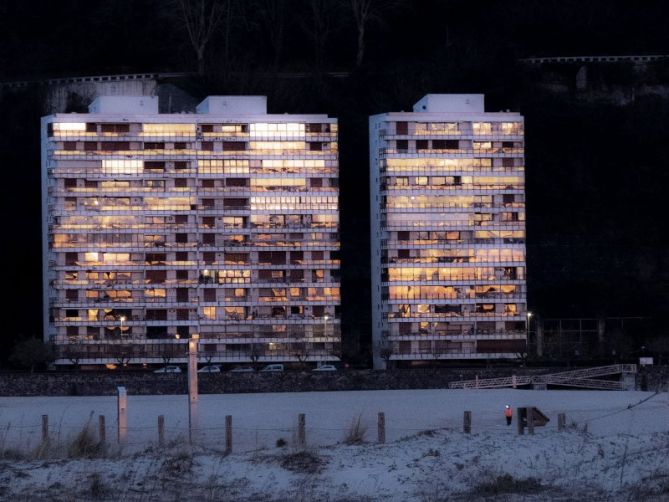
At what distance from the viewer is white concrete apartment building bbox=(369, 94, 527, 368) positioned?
4897 inches

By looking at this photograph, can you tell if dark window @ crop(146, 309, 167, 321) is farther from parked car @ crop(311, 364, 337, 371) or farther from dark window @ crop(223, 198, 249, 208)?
parked car @ crop(311, 364, 337, 371)

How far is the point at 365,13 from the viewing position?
153 metres

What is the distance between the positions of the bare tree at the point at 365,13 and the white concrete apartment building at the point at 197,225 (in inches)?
1034

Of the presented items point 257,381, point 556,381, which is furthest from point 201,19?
point 556,381

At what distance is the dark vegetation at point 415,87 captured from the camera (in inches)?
5143

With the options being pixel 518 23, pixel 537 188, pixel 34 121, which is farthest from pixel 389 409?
pixel 518 23

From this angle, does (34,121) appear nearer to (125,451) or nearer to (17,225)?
(17,225)

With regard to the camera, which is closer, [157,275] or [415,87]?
[157,275]

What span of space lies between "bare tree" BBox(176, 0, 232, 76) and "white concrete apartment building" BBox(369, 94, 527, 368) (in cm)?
2628

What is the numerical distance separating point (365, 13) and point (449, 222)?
117 feet

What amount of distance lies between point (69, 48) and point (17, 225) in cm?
2762

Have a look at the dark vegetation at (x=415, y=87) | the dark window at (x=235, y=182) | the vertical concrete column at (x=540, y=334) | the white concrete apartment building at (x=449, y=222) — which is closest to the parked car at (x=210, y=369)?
the dark vegetation at (x=415, y=87)

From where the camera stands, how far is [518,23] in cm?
15775

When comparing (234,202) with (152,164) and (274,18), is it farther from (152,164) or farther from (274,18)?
(274,18)
